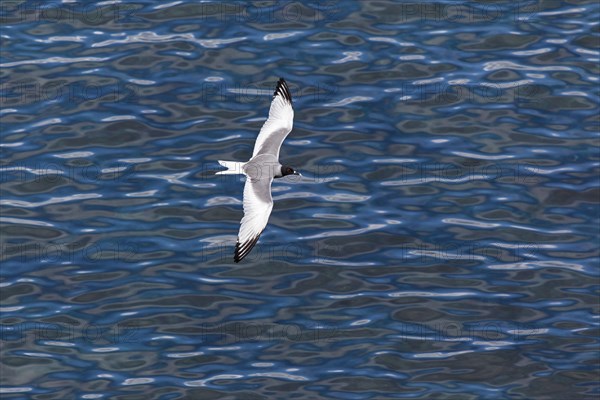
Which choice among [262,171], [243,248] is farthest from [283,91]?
[243,248]

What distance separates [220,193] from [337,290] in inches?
150

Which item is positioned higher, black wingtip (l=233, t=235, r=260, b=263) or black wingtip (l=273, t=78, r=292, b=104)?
black wingtip (l=273, t=78, r=292, b=104)

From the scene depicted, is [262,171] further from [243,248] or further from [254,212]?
[243,248]

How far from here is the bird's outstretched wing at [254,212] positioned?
29.2 metres

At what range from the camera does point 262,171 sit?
31031mm

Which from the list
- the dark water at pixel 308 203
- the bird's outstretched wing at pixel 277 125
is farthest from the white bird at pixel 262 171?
the dark water at pixel 308 203

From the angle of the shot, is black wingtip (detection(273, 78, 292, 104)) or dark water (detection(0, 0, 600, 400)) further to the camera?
dark water (detection(0, 0, 600, 400))

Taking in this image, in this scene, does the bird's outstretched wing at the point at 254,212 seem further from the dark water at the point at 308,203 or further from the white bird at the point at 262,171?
the dark water at the point at 308,203

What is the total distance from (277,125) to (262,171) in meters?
1.49

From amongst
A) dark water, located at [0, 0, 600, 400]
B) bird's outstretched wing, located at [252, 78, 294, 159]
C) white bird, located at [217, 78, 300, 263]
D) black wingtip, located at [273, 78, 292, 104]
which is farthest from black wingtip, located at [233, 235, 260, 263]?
dark water, located at [0, 0, 600, 400]

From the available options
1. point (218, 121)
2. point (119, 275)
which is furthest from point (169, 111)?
point (119, 275)

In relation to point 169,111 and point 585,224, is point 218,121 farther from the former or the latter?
point 585,224

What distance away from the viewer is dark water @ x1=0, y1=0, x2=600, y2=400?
109 ft

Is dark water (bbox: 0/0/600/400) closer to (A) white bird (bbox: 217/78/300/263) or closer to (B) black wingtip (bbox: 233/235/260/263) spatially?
(A) white bird (bbox: 217/78/300/263)
